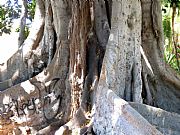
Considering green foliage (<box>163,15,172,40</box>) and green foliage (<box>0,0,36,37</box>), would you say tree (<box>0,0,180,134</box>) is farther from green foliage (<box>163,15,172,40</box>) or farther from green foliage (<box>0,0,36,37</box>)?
green foliage (<box>163,15,172,40</box>)

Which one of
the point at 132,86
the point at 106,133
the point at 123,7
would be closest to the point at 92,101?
the point at 132,86

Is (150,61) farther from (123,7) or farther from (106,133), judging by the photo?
(106,133)

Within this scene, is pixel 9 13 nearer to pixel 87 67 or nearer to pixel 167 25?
pixel 87 67

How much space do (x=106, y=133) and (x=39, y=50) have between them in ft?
8.18

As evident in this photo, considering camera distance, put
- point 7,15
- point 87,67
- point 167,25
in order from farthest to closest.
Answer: point 167,25 < point 7,15 < point 87,67

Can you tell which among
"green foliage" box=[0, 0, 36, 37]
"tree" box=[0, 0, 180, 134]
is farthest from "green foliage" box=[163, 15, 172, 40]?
"tree" box=[0, 0, 180, 134]

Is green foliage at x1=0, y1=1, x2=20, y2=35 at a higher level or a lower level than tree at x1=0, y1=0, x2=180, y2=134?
higher

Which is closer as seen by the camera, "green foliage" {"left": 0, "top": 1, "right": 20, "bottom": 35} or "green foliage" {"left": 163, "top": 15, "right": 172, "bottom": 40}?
"green foliage" {"left": 0, "top": 1, "right": 20, "bottom": 35}

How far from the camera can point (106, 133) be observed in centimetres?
410

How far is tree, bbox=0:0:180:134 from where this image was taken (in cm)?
471

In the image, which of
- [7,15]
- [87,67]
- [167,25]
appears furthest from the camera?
[167,25]

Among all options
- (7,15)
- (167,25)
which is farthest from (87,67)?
(167,25)

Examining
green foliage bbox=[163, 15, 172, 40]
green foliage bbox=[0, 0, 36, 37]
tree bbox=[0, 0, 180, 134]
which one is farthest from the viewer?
→ green foliage bbox=[163, 15, 172, 40]

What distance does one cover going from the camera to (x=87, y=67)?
520 centimetres
